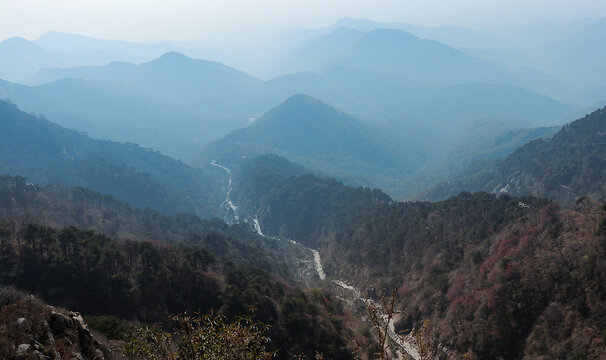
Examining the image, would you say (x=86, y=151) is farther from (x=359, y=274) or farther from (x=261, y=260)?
(x=359, y=274)

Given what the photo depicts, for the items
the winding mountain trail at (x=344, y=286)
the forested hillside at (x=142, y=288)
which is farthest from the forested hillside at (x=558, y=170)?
the forested hillside at (x=142, y=288)

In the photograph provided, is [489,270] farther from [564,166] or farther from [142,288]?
[564,166]

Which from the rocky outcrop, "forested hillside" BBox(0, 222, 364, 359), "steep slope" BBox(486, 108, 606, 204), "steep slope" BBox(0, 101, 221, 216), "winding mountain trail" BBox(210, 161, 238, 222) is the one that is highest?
the rocky outcrop

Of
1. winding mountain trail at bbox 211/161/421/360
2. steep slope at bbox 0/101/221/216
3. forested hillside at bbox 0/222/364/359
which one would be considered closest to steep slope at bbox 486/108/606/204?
winding mountain trail at bbox 211/161/421/360

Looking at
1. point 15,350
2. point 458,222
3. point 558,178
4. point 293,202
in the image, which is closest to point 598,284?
point 458,222

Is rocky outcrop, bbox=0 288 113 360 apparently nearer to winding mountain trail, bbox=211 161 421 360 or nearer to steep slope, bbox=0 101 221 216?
winding mountain trail, bbox=211 161 421 360

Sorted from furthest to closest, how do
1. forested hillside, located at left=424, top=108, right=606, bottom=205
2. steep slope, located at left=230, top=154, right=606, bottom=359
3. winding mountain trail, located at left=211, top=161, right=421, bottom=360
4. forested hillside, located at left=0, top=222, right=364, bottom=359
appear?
forested hillside, located at left=424, top=108, right=606, bottom=205
winding mountain trail, located at left=211, top=161, right=421, bottom=360
forested hillside, located at left=0, top=222, right=364, bottom=359
steep slope, located at left=230, top=154, right=606, bottom=359

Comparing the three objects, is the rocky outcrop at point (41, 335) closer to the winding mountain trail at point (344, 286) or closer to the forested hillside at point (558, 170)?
the winding mountain trail at point (344, 286)

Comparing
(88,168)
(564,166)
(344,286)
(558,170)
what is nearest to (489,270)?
(344,286)
